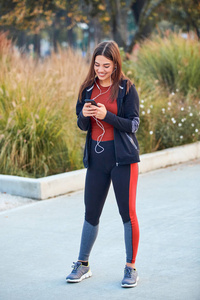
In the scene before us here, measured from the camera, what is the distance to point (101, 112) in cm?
395

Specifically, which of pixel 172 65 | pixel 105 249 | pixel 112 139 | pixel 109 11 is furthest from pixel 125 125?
pixel 109 11

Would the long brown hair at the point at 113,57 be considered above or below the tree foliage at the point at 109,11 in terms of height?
below

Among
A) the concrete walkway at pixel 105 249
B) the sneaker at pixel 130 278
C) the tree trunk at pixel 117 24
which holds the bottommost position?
the concrete walkway at pixel 105 249

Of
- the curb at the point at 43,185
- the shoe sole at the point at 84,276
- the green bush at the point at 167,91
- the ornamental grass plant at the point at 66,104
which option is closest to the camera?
the shoe sole at the point at 84,276

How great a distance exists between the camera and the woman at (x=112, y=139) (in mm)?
4090

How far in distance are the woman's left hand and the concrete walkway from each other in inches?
49.5

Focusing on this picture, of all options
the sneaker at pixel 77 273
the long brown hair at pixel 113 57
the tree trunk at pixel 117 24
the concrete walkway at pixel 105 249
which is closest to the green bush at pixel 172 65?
the concrete walkway at pixel 105 249

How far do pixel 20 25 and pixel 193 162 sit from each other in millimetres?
13671

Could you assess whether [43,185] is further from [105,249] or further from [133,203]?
[133,203]

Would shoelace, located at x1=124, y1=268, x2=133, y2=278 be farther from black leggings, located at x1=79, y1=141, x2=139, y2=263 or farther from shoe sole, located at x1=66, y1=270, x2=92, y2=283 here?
shoe sole, located at x1=66, y1=270, x2=92, y2=283

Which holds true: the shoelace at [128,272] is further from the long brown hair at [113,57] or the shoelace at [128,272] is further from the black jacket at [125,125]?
the long brown hair at [113,57]

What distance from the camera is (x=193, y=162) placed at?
10.3 metres

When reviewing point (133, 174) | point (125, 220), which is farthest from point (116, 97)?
point (125, 220)

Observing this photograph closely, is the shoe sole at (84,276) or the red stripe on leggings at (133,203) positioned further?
the shoe sole at (84,276)
